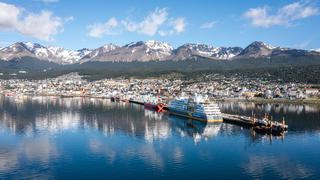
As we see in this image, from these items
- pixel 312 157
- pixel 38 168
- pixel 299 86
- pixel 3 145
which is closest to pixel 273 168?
pixel 312 157

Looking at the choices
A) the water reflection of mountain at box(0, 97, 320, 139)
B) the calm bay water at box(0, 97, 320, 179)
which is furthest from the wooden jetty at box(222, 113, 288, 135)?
the water reflection of mountain at box(0, 97, 320, 139)

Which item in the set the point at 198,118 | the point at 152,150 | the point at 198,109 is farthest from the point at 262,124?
the point at 152,150

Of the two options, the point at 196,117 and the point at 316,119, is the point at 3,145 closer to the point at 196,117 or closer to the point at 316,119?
the point at 196,117

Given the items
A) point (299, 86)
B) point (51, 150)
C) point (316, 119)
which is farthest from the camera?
point (299, 86)

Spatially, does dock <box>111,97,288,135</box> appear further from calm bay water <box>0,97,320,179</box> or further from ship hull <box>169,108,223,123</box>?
ship hull <box>169,108,223,123</box>

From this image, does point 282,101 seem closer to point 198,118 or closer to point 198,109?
point 198,109

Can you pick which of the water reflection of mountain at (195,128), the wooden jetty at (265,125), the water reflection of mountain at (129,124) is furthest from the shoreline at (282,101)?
the wooden jetty at (265,125)
